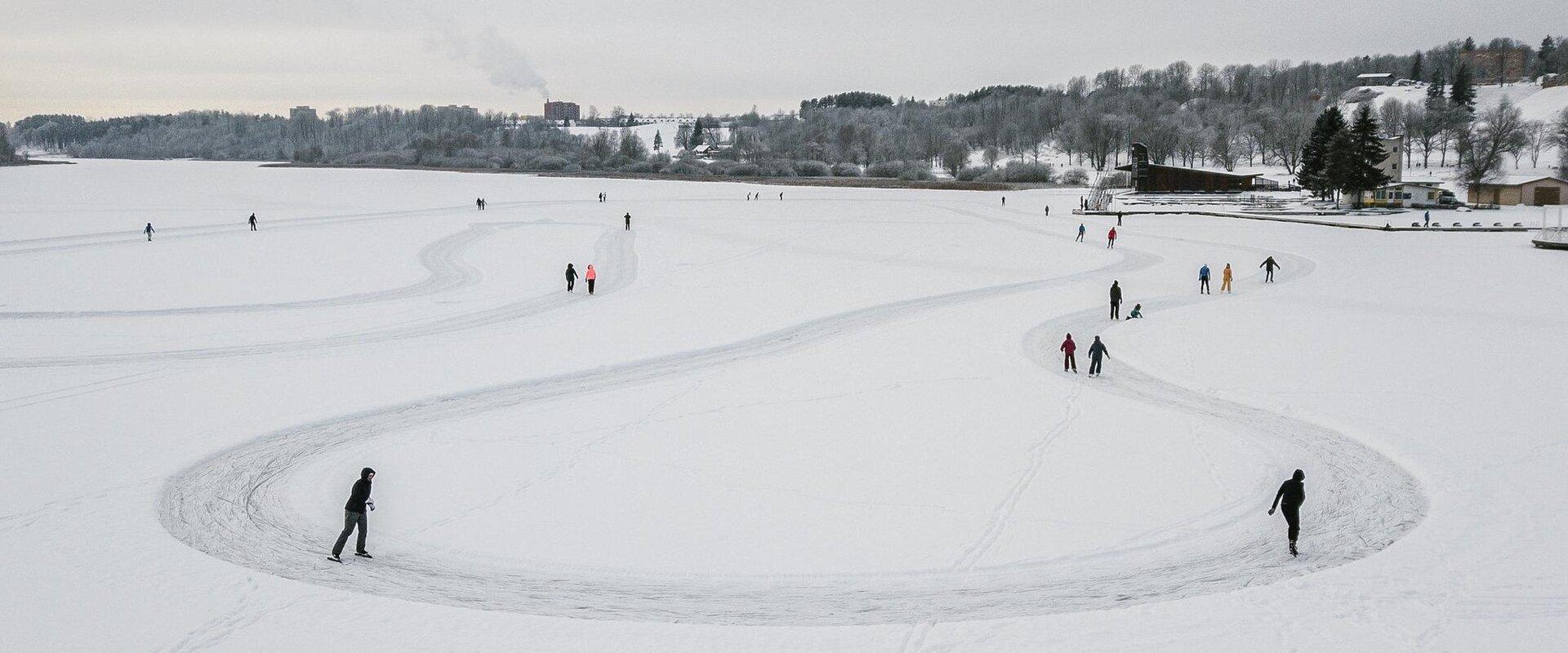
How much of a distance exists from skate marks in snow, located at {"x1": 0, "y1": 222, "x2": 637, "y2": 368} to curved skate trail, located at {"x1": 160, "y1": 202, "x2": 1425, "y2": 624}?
734 centimetres

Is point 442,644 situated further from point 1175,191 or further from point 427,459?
point 1175,191

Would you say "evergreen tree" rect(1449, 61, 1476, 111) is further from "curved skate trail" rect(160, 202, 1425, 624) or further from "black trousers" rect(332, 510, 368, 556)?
"black trousers" rect(332, 510, 368, 556)

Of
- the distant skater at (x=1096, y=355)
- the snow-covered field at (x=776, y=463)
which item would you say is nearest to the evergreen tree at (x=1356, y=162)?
the snow-covered field at (x=776, y=463)

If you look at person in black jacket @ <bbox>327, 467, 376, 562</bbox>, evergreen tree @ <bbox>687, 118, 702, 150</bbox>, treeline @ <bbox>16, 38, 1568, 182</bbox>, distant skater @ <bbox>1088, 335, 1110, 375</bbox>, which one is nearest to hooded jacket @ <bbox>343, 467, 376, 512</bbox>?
person in black jacket @ <bbox>327, 467, 376, 562</bbox>

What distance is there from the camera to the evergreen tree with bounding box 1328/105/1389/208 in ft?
184

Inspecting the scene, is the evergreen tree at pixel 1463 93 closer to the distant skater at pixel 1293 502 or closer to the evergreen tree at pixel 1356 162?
the evergreen tree at pixel 1356 162

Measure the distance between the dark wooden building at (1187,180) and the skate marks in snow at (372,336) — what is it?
194ft

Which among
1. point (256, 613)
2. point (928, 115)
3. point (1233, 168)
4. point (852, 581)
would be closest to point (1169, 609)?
point (852, 581)

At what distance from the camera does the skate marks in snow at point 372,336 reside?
1831 centimetres

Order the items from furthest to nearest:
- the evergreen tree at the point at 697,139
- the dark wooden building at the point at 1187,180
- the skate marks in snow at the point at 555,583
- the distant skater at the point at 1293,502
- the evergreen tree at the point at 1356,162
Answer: the evergreen tree at the point at 697,139 → the dark wooden building at the point at 1187,180 → the evergreen tree at the point at 1356,162 → the distant skater at the point at 1293,502 → the skate marks in snow at the point at 555,583

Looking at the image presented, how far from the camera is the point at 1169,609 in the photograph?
28.6 ft

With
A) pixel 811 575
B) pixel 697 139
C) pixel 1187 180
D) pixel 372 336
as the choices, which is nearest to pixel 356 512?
pixel 811 575

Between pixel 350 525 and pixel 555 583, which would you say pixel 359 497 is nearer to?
pixel 350 525

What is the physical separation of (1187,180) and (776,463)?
73741 millimetres
